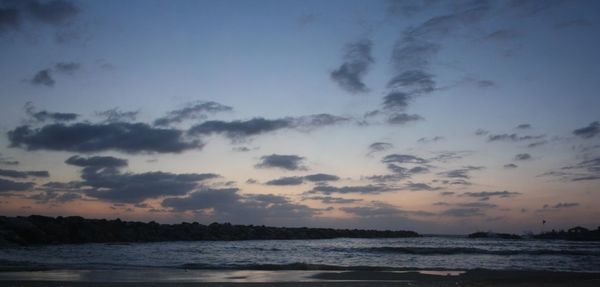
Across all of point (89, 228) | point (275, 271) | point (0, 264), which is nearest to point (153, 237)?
point (89, 228)

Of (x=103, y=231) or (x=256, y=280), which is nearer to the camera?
(x=256, y=280)

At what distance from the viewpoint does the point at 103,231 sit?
59750 millimetres

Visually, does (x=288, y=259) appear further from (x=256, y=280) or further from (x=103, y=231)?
(x=103, y=231)

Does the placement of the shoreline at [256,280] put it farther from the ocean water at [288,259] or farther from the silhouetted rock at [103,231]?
the silhouetted rock at [103,231]

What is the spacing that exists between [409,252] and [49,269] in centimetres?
3212

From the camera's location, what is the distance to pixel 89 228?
5800 cm

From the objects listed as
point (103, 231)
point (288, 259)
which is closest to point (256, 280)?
point (288, 259)

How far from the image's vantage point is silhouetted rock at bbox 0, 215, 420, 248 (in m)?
49.8

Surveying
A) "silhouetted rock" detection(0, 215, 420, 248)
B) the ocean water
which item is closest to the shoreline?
the ocean water

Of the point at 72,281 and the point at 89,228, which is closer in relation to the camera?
the point at 72,281

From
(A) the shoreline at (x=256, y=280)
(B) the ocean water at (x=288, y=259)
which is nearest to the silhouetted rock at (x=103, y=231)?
(B) the ocean water at (x=288, y=259)

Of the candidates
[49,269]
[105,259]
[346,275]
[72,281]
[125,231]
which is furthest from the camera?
[125,231]

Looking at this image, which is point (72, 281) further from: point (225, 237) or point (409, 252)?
point (225, 237)

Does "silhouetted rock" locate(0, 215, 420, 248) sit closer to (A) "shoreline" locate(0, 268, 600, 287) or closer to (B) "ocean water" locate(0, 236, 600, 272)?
(B) "ocean water" locate(0, 236, 600, 272)
